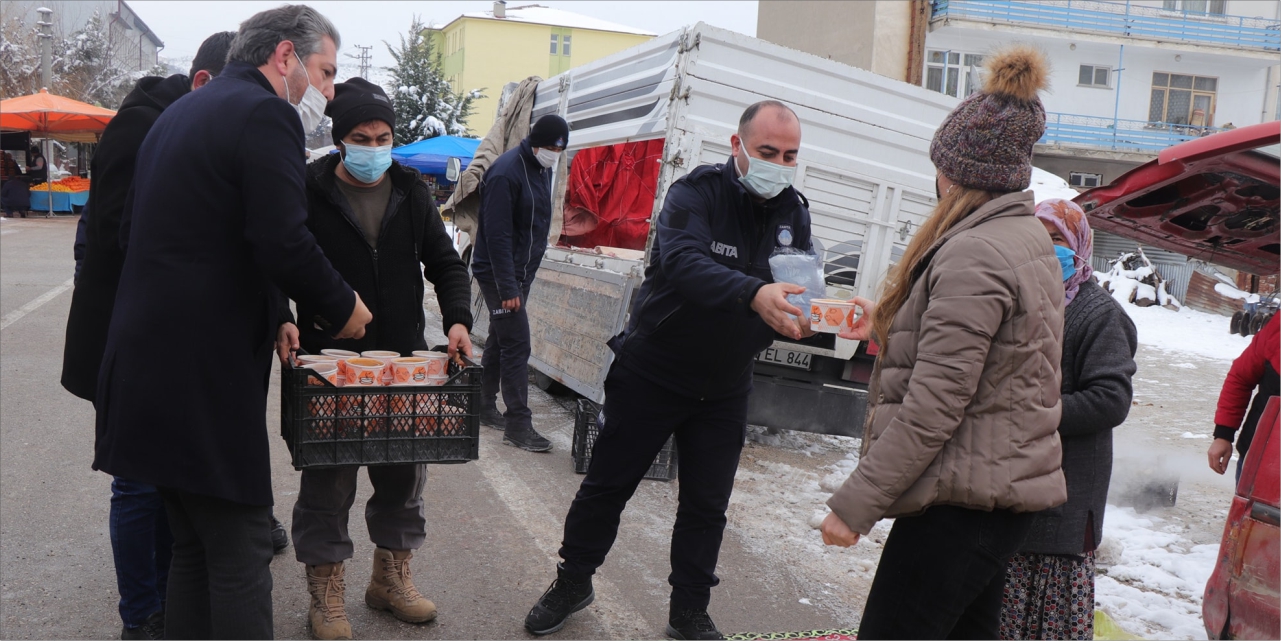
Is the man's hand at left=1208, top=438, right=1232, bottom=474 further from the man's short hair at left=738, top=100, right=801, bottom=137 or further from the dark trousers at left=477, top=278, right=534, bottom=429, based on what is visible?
the dark trousers at left=477, top=278, right=534, bottom=429

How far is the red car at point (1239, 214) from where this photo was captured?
3.36m

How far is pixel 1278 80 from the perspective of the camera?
3177cm

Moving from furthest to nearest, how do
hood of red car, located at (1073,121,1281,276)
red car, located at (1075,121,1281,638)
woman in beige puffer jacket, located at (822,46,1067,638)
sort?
hood of red car, located at (1073,121,1281,276) → red car, located at (1075,121,1281,638) → woman in beige puffer jacket, located at (822,46,1067,638)

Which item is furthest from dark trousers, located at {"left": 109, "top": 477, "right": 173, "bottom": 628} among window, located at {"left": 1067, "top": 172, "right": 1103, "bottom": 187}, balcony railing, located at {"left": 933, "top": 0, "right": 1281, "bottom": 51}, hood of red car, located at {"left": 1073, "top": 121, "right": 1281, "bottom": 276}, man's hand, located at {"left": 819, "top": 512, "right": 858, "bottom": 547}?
window, located at {"left": 1067, "top": 172, "right": 1103, "bottom": 187}

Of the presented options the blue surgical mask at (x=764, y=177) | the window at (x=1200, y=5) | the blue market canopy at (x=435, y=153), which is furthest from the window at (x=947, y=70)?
the blue surgical mask at (x=764, y=177)

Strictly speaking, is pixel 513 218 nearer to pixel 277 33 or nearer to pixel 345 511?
pixel 345 511

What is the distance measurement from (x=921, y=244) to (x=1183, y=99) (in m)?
35.2

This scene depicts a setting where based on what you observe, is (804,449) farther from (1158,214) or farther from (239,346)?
(239,346)

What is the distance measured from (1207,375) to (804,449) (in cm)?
841

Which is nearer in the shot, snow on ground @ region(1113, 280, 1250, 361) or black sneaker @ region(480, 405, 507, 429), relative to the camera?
black sneaker @ region(480, 405, 507, 429)

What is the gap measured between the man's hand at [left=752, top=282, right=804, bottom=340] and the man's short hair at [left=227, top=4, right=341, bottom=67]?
1.54 m

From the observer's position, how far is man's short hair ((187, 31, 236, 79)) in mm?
3436

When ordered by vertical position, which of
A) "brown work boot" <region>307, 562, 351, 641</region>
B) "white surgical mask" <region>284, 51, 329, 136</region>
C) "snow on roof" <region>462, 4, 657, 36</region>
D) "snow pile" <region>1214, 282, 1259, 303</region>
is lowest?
"brown work boot" <region>307, 562, 351, 641</region>

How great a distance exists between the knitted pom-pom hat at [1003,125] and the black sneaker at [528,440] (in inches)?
184
